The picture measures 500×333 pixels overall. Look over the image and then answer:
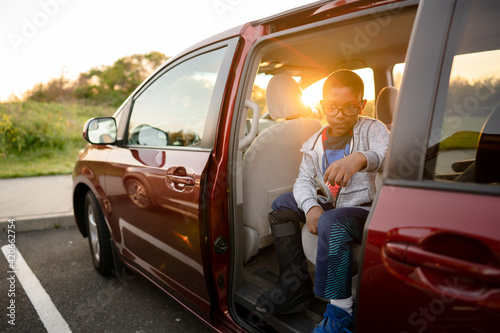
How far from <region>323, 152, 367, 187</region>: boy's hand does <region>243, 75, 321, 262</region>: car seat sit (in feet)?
1.90

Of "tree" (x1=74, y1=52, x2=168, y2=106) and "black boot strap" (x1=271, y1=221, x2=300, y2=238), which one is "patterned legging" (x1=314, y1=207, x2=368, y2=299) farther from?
"tree" (x1=74, y1=52, x2=168, y2=106)

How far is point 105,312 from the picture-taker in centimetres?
232

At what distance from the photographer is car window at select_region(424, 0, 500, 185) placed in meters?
0.97

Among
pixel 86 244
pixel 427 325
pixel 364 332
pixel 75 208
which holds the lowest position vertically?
pixel 86 244

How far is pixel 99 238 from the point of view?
268 centimetres

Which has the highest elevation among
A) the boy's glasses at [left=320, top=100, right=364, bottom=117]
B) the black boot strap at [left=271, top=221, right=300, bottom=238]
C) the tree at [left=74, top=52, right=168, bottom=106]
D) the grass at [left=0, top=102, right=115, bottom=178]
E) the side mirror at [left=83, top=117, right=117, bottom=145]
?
the tree at [left=74, top=52, right=168, bottom=106]

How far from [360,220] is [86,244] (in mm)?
3252

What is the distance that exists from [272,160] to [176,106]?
80 cm

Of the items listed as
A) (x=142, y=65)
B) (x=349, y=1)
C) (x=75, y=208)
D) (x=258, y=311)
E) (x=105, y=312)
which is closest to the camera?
(x=349, y=1)

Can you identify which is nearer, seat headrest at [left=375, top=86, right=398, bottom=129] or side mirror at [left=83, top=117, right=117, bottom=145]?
side mirror at [left=83, top=117, right=117, bottom=145]

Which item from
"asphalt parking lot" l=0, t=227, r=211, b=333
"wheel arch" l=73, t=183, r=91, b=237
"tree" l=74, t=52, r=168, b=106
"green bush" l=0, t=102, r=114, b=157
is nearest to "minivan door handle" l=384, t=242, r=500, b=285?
"asphalt parking lot" l=0, t=227, r=211, b=333

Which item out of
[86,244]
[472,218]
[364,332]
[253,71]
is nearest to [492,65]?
[472,218]

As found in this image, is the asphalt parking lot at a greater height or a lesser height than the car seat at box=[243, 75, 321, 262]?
lesser

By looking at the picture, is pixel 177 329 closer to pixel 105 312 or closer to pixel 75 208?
pixel 105 312
